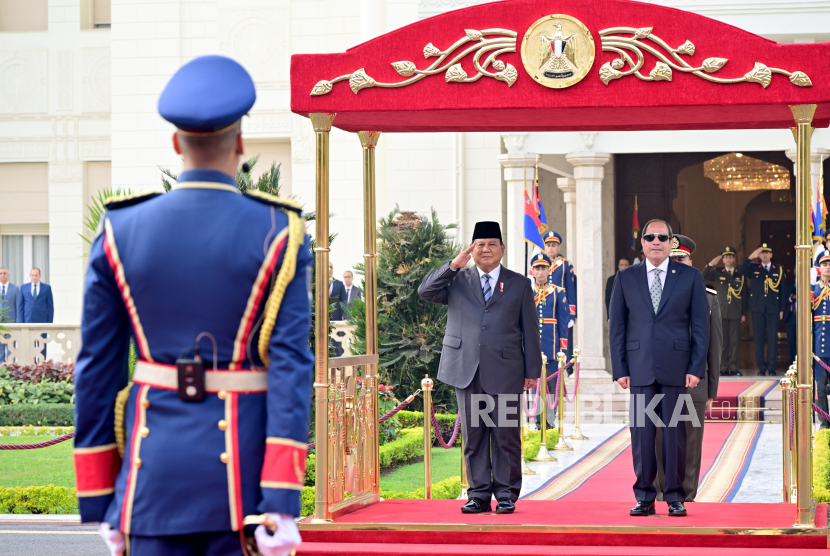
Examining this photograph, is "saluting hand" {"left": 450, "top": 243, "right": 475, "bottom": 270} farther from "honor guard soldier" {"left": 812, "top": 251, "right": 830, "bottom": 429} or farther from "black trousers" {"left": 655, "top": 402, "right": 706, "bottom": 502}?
"honor guard soldier" {"left": 812, "top": 251, "right": 830, "bottom": 429}

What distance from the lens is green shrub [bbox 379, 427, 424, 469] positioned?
36.9 ft

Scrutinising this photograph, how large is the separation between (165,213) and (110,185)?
820 inches

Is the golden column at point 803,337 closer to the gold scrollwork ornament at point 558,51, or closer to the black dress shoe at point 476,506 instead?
the gold scrollwork ornament at point 558,51

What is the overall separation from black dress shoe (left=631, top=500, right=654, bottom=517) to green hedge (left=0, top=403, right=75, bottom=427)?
9.88 metres

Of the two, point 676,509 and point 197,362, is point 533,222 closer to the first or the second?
point 676,509

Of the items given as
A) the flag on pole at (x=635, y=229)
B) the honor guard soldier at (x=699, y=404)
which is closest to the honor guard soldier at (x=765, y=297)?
the flag on pole at (x=635, y=229)

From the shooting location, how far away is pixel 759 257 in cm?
1980

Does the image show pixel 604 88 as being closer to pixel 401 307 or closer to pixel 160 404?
pixel 160 404

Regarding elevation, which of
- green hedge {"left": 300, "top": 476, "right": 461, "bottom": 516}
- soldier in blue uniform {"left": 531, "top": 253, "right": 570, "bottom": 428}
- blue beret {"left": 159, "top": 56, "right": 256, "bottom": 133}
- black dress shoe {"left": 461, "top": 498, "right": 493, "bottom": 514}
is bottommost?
green hedge {"left": 300, "top": 476, "right": 461, "bottom": 516}

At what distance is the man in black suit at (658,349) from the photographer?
6.97 metres

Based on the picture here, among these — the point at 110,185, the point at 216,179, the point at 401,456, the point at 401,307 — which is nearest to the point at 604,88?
the point at 216,179

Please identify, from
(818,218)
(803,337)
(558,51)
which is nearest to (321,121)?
(558,51)

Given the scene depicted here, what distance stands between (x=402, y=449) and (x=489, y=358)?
4.88 meters

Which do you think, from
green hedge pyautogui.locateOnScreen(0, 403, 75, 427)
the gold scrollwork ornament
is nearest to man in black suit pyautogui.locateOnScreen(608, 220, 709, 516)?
the gold scrollwork ornament
